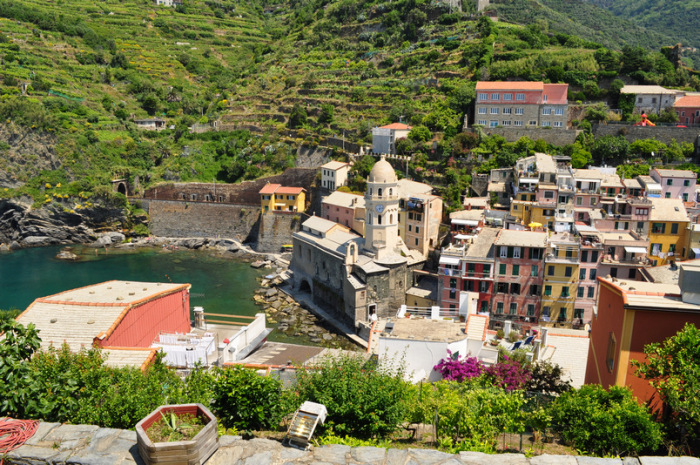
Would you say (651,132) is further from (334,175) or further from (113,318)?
(113,318)

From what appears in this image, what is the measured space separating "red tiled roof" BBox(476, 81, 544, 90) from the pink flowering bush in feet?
102

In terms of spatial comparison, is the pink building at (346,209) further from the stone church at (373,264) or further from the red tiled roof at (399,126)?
the red tiled roof at (399,126)

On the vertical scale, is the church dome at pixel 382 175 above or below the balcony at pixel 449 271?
above

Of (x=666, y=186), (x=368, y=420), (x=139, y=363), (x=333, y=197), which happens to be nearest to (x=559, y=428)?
(x=368, y=420)

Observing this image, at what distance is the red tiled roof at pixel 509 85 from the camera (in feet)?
141

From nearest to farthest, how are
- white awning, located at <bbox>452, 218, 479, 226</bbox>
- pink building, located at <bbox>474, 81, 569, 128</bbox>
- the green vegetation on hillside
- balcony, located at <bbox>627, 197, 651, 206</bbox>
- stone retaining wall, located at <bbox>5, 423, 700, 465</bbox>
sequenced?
stone retaining wall, located at <bbox>5, 423, 700, 465</bbox>
balcony, located at <bbox>627, 197, 651, 206</bbox>
white awning, located at <bbox>452, 218, 479, 226</bbox>
pink building, located at <bbox>474, 81, 569, 128</bbox>
the green vegetation on hillside

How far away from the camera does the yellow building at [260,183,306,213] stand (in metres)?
45.5

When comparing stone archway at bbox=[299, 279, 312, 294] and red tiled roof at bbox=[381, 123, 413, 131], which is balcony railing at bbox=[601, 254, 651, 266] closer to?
stone archway at bbox=[299, 279, 312, 294]

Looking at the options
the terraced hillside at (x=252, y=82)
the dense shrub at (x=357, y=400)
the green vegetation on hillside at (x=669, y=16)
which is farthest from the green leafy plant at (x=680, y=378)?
the green vegetation on hillside at (x=669, y=16)

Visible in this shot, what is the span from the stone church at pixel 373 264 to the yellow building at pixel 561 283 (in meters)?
8.00

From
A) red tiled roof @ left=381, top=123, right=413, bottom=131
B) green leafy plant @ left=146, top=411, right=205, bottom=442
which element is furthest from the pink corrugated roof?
green leafy plant @ left=146, top=411, right=205, bottom=442

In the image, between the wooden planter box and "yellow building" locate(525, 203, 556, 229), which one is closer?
the wooden planter box

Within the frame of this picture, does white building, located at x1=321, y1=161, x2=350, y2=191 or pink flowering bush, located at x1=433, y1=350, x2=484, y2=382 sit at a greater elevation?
white building, located at x1=321, y1=161, x2=350, y2=191

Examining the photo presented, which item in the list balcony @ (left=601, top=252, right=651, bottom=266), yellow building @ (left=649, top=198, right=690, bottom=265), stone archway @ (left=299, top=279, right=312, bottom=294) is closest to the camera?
balcony @ (left=601, top=252, right=651, bottom=266)
